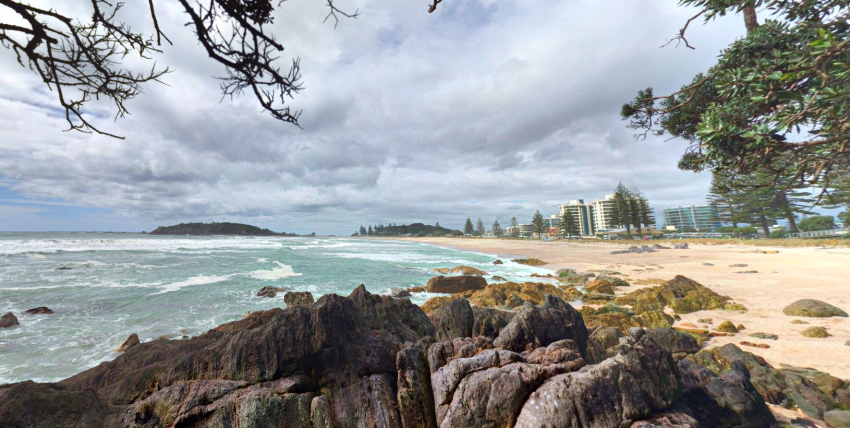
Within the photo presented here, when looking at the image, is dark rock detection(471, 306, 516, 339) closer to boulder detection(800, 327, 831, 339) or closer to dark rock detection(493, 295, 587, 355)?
dark rock detection(493, 295, 587, 355)

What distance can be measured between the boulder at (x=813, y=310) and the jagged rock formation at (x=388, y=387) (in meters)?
8.28

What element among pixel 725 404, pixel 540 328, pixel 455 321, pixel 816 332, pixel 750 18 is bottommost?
pixel 816 332

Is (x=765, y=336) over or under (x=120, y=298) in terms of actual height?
over

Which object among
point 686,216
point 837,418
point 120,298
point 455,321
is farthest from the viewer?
point 686,216

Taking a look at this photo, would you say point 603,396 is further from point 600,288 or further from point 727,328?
point 600,288

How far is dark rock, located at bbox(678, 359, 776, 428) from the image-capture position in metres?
3.94

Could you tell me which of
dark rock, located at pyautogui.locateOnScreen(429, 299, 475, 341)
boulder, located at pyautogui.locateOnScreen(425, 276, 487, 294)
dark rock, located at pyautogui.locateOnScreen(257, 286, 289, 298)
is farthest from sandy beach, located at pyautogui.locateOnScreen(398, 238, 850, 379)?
dark rock, located at pyautogui.locateOnScreen(257, 286, 289, 298)

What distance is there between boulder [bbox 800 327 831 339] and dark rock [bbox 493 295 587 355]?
723 cm

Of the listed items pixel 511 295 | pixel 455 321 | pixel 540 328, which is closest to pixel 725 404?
pixel 540 328

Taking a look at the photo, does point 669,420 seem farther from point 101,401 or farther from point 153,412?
point 101,401

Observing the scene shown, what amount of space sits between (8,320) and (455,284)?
18.4 metres

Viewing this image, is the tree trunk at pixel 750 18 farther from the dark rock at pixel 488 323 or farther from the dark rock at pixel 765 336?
the dark rock at pixel 765 336

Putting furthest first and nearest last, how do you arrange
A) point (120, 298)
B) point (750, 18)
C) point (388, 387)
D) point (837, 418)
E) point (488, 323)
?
point (120, 298) < point (488, 323) < point (750, 18) < point (837, 418) < point (388, 387)

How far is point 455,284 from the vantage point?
17297 mm
